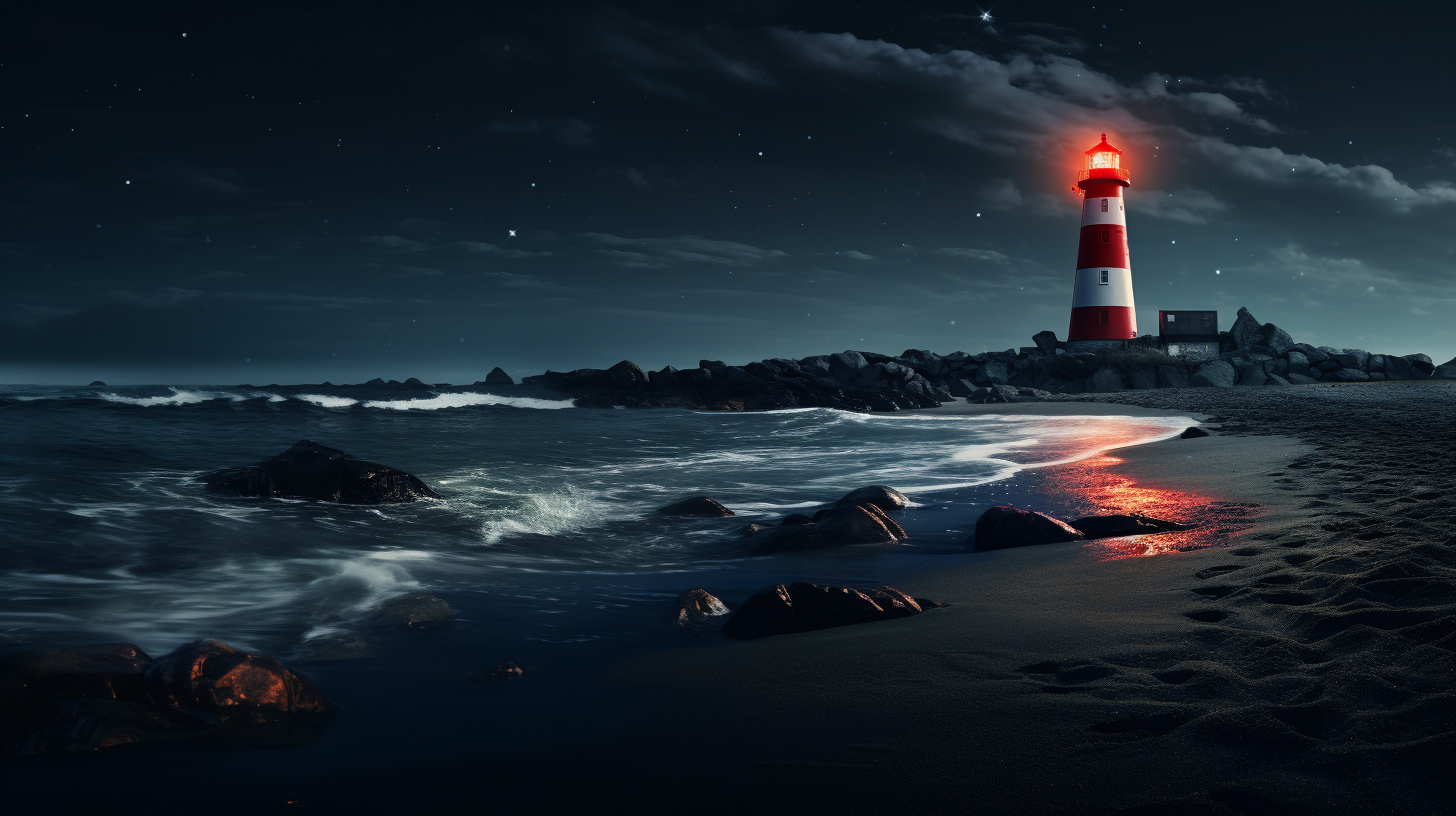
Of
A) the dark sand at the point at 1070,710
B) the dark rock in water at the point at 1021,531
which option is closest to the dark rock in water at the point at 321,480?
the dark sand at the point at 1070,710

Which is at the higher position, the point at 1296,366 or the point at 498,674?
the point at 1296,366

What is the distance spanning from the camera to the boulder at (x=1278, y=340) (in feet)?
116

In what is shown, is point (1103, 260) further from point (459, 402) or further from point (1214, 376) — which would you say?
point (459, 402)

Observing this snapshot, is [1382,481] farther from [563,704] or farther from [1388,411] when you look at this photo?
[1388,411]

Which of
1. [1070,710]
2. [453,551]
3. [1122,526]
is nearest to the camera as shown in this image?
[1070,710]

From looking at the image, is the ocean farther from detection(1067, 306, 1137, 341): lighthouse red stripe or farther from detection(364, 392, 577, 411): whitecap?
detection(1067, 306, 1137, 341): lighthouse red stripe

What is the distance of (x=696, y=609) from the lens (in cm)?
404

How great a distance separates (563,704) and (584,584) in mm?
2186

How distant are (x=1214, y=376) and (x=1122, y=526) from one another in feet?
105

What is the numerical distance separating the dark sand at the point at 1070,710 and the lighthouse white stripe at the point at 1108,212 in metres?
33.3

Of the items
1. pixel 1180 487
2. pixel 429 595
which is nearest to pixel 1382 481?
pixel 1180 487

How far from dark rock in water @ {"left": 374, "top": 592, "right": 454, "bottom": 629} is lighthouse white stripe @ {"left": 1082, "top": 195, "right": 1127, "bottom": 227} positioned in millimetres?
35587

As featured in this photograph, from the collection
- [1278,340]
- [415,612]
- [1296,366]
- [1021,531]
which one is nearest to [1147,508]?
[1021,531]

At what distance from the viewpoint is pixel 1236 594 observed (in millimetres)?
3314
